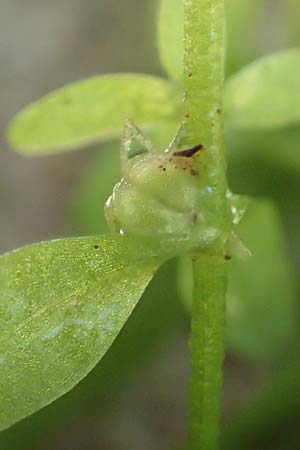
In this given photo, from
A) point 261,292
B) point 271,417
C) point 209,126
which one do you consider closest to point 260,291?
point 261,292

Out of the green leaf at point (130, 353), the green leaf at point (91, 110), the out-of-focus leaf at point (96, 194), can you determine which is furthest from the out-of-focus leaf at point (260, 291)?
the out-of-focus leaf at point (96, 194)

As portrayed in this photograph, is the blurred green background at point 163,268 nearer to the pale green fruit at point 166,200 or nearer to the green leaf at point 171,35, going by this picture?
the green leaf at point 171,35

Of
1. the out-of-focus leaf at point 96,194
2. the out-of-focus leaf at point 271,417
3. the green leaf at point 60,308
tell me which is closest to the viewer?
the green leaf at point 60,308

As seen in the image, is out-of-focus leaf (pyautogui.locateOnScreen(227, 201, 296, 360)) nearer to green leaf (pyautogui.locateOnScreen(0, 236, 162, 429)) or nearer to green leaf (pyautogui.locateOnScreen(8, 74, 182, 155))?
green leaf (pyautogui.locateOnScreen(8, 74, 182, 155))

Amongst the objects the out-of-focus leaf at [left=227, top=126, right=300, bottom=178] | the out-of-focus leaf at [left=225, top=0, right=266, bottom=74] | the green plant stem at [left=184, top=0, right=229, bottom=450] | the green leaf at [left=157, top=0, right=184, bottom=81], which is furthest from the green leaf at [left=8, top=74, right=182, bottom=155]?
the out-of-focus leaf at [left=227, top=126, right=300, bottom=178]

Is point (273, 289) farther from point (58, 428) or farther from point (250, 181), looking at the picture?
point (58, 428)
